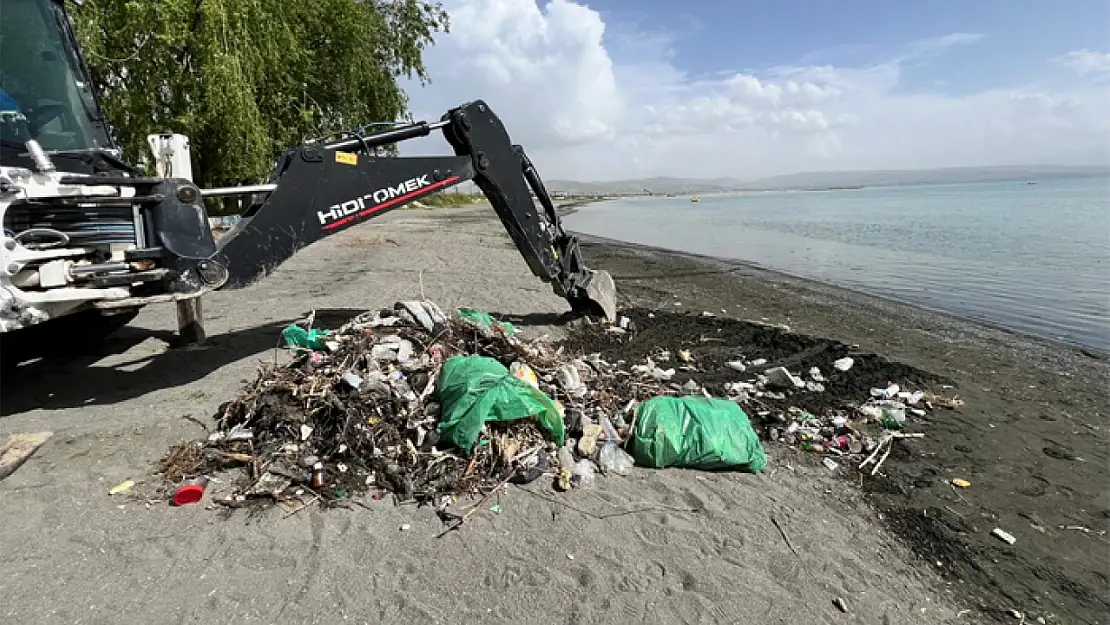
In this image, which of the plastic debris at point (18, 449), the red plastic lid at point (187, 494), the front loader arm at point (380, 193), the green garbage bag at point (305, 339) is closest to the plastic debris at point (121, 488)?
the red plastic lid at point (187, 494)

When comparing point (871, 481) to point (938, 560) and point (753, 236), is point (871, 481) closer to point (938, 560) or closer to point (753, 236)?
point (938, 560)

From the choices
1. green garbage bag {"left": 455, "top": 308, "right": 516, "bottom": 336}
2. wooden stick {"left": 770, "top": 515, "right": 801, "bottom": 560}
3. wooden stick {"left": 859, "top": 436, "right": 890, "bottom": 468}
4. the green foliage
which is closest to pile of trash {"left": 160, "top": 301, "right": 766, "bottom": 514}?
wooden stick {"left": 770, "top": 515, "right": 801, "bottom": 560}

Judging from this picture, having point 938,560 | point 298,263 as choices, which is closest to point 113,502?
point 938,560

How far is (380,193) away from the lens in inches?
199

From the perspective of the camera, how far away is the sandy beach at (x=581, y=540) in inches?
112

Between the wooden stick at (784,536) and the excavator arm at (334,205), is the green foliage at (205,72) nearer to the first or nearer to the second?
the excavator arm at (334,205)

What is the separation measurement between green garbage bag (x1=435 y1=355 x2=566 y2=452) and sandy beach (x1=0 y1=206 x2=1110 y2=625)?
44 centimetres

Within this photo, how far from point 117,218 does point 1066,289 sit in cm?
1644

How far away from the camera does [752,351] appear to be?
23.1 ft

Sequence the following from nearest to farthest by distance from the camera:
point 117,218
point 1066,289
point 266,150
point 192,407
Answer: point 117,218 → point 192,407 → point 1066,289 → point 266,150

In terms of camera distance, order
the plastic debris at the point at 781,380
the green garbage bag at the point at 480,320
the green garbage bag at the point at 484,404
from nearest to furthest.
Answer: the green garbage bag at the point at 484,404 < the green garbage bag at the point at 480,320 < the plastic debris at the point at 781,380

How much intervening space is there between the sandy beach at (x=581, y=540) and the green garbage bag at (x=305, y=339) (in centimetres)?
52

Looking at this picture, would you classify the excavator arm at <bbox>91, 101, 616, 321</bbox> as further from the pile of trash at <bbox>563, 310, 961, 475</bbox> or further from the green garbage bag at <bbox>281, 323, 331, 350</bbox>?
the pile of trash at <bbox>563, 310, 961, 475</bbox>

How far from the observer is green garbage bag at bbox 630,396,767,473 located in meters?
4.09
